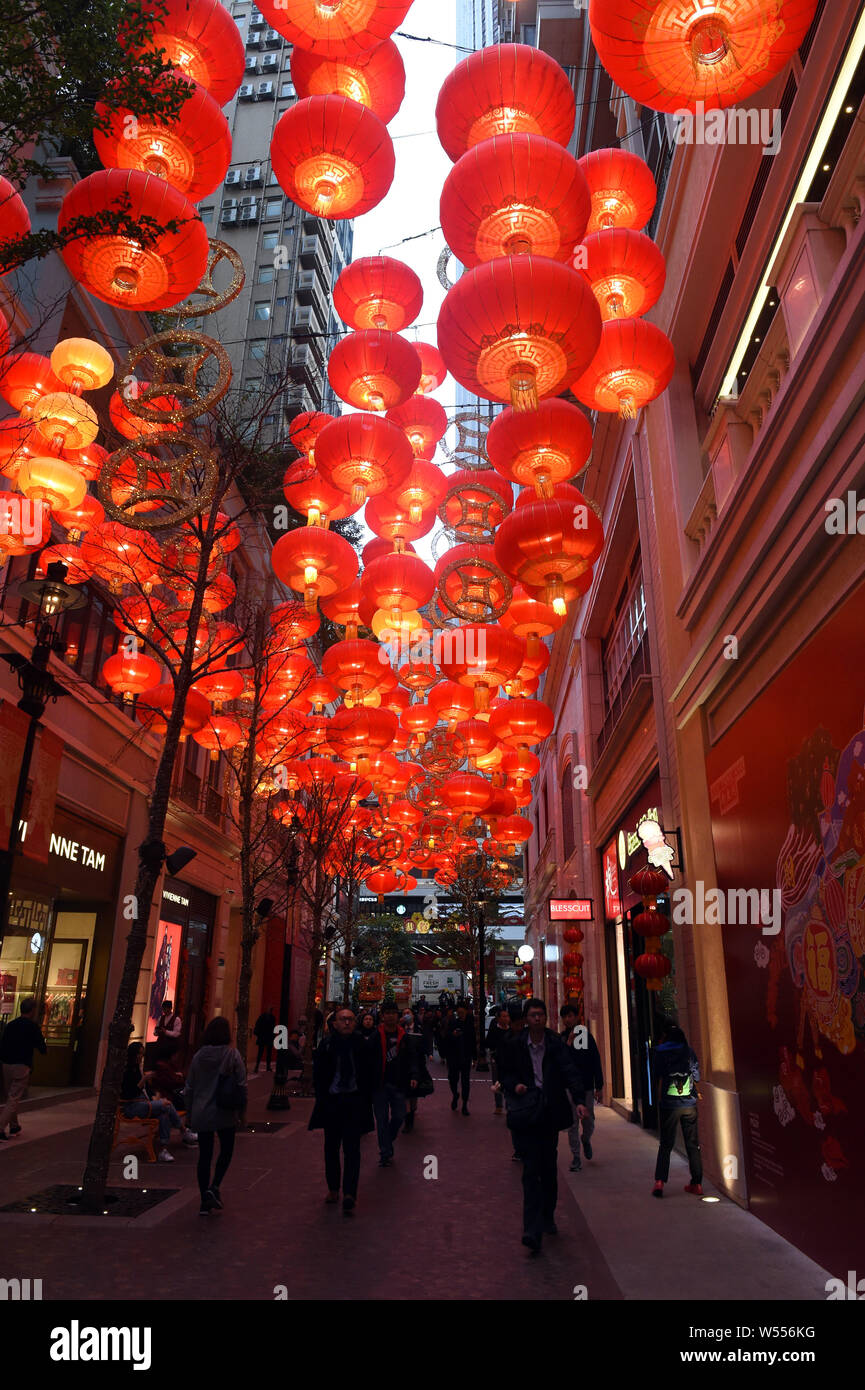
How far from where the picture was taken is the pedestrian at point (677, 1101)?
322 inches

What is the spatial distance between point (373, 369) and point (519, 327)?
1.83m

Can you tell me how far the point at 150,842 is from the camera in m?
8.34

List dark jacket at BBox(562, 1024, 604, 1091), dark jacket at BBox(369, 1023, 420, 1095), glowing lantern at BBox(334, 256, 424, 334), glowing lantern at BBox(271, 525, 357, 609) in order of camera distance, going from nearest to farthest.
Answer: glowing lantern at BBox(334, 256, 424, 334) → glowing lantern at BBox(271, 525, 357, 609) → dark jacket at BBox(562, 1024, 604, 1091) → dark jacket at BBox(369, 1023, 420, 1095)

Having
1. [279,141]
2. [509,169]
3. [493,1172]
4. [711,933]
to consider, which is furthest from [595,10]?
[493,1172]

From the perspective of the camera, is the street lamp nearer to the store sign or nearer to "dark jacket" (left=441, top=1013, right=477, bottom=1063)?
"dark jacket" (left=441, top=1013, right=477, bottom=1063)

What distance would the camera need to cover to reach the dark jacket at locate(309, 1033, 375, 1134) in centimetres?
777

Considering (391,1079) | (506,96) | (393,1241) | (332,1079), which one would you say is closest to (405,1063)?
(391,1079)

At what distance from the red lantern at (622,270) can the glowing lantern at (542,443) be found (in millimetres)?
772

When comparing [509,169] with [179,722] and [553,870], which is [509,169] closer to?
[179,722]

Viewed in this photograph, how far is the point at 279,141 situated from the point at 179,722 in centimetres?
543

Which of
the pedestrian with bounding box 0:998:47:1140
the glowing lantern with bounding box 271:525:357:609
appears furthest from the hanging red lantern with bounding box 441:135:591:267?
the pedestrian with bounding box 0:998:47:1140

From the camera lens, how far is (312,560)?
8609 mm

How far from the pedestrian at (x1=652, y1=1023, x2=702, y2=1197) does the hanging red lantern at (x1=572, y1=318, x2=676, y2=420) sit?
239 inches

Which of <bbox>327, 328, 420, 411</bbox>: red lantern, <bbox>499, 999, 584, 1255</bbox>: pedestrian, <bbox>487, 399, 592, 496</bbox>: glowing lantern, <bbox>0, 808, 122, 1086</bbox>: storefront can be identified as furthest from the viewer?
<bbox>0, 808, 122, 1086</bbox>: storefront
